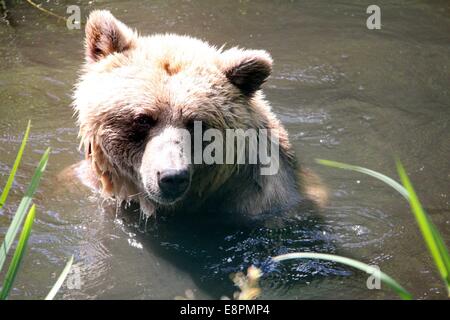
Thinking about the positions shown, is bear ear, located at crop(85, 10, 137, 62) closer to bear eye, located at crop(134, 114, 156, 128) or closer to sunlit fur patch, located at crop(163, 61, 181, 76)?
sunlit fur patch, located at crop(163, 61, 181, 76)

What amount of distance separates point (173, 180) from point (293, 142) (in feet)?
8.74

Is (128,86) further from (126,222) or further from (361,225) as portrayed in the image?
(361,225)

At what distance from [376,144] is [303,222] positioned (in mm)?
1708

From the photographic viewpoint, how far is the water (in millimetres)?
4473

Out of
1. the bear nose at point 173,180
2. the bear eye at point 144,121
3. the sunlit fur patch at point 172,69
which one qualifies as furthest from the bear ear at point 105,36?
the bear nose at point 173,180

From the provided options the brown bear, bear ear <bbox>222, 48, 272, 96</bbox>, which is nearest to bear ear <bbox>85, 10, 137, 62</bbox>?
the brown bear

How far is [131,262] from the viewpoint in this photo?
4.59 metres

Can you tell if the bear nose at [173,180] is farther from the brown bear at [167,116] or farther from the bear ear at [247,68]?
the bear ear at [247,68]

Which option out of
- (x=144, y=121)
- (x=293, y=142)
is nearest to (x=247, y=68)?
(x=144, y=121)

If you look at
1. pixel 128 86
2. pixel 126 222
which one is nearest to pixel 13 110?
pixel 126 222

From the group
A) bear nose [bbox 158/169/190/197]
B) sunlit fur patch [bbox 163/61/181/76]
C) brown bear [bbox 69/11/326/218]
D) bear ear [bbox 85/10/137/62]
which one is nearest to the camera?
bear nose [bbox 158/169/190/197]
